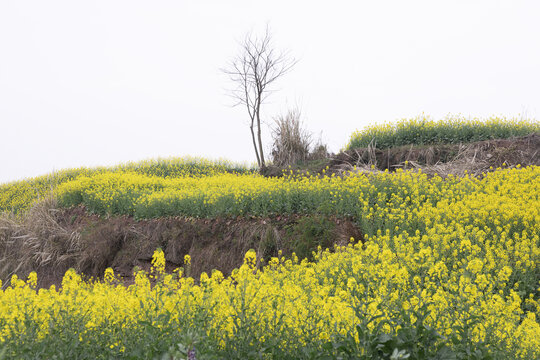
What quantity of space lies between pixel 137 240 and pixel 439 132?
11.5m

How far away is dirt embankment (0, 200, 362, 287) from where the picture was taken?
8.45 meters

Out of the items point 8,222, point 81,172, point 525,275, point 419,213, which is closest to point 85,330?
point 525,275

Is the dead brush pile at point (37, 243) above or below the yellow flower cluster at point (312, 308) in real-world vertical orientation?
below

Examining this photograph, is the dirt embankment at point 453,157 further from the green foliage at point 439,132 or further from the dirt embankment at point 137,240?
the dirt embankment at point 137,240

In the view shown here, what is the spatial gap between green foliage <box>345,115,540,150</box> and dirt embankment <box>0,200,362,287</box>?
7.97 metres

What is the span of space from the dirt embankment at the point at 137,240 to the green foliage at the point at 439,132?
26.1 ft

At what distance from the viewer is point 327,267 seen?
594 cm

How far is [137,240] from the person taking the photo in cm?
1103

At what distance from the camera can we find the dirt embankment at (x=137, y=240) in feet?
27.7

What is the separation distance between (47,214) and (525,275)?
13600 millimetres

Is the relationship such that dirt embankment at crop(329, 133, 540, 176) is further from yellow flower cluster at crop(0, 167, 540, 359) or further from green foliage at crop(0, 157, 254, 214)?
green foliage at crop(0, 157, 254, 214)

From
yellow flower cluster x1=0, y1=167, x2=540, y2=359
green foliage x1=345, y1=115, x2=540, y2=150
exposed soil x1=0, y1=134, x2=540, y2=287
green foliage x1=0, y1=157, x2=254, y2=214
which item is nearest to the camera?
yellow flower cluster x1=0, y1=167, x2=540, y2=359

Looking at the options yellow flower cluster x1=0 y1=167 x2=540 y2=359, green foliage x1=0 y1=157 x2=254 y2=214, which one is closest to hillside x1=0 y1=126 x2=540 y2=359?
yellow flower cluster x1=0 y1=167 x2=540 y2=359

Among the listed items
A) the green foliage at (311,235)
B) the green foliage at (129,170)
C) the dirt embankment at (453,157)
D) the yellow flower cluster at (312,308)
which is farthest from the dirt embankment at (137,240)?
the green foliage at (129,170)
